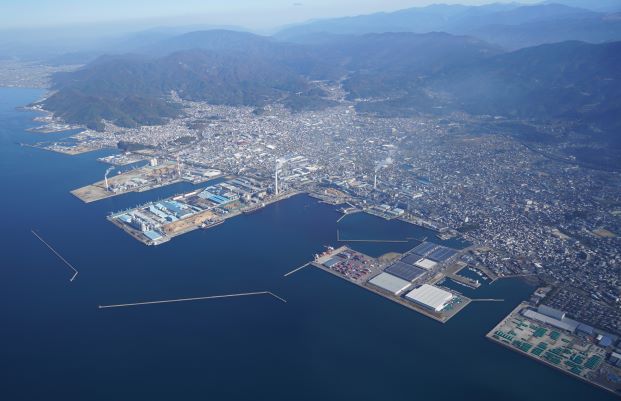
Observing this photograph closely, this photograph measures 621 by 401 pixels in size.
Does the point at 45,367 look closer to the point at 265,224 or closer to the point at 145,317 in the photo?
the point at 145,317

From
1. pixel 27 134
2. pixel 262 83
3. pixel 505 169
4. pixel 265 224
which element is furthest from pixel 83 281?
pixel 262 83

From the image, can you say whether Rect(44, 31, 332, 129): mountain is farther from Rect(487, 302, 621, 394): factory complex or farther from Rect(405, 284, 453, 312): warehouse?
Rect(487, 302, 621, 394): factory complex

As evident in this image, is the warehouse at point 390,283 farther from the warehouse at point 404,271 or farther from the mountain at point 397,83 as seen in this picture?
the mountain at point 397,83

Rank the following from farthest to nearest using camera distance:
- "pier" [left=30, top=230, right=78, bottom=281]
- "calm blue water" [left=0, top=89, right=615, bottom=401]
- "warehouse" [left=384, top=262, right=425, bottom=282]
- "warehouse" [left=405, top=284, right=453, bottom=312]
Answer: "pier" [left=30, top=230, right=78, bottom=281] → "warehouse" [left=384, top=262, right=425, bottom=282] → "warehouse" [left=405, top=284, right=453, bottom=312] → "calm blue water" [left=0, top=89, right=615, bottom=401]

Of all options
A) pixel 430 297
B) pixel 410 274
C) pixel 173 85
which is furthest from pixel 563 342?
pixel 173 85

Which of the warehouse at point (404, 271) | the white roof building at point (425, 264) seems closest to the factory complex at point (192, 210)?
the warehouse at point (404, 271)

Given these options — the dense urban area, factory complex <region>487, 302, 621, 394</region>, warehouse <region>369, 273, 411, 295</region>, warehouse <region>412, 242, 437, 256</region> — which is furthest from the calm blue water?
the dense urban area

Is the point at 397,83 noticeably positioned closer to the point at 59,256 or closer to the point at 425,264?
the point at 425,264
